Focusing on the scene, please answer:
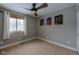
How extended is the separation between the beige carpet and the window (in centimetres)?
29

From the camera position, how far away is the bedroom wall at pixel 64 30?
51.4 inches

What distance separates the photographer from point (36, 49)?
4.51 ft

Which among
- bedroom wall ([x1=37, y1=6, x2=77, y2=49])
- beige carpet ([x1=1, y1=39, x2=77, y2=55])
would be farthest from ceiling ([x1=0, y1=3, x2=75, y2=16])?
beige carpet ([x1=1, y1=39, x2=77, y2=55])

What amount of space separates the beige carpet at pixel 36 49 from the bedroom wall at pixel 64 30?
11cm

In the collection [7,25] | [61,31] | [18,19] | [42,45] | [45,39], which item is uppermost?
[18,19]

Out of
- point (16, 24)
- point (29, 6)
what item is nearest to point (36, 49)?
point (16, 24)

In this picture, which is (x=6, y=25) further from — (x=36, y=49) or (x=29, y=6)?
(x=36, y=49)

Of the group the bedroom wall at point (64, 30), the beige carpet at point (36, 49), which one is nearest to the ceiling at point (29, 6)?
the bedroom wall at point (64, 30)

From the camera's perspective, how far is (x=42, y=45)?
1.46 meters

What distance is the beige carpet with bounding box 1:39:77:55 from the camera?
128cm

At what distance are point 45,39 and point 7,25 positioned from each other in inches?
28.1

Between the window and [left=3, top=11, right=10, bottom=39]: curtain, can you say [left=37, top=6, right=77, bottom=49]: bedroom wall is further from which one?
[left=3, top=11, right=10, bottom=39]: curtain
